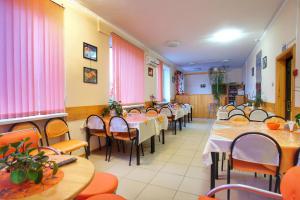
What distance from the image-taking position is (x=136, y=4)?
315cm

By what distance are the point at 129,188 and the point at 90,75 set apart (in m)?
2.35

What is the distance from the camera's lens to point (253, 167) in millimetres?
1788

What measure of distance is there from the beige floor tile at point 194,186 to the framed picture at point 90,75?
2.58 meters

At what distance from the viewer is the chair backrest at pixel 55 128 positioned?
265cm

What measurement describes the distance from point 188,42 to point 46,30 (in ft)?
13.2

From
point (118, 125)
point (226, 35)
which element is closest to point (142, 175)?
point (118, 125)

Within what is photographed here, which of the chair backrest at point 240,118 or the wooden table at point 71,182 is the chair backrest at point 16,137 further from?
the chair backrest at point 240,118

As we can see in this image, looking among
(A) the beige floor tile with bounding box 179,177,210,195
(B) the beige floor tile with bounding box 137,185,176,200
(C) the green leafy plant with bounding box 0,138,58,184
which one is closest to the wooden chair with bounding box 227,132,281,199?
(A) the beige floor tile with bounding box 179,177,210,195

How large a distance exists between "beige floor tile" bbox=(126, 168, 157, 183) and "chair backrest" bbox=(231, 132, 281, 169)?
125 centimetres

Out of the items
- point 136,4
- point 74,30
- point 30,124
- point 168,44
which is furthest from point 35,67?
point 168,44

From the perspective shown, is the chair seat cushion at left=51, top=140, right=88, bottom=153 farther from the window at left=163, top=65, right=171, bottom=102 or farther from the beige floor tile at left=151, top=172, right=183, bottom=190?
the window at left=163, top=65, right=171, bottom=102

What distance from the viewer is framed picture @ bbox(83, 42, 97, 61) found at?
11.3 feet

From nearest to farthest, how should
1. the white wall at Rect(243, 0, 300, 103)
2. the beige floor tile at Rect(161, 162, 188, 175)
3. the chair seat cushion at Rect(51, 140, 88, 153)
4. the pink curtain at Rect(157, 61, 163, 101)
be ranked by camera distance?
the chair seat cushion at Rect(51, 140, 88, 153) < the beige floor tile at Rect(161, 162, 188, 175) < the white wall at Rect(243, 0, 300, 103) < the pink curtain at Rect(157, 61, 163, 101)

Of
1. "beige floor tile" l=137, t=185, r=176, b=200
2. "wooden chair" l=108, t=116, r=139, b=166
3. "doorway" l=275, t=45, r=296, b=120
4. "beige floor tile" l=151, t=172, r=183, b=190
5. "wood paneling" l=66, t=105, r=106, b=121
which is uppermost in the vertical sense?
"doorway" l=275, t=45, r=296, b=120
